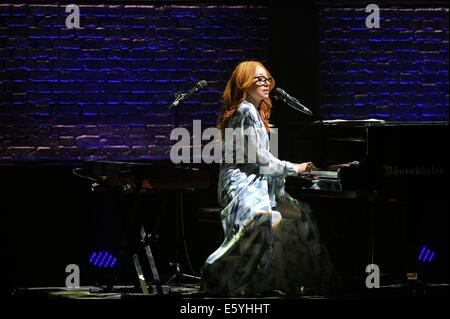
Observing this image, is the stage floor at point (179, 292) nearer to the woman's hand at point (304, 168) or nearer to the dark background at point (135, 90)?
the dark background at point (135, 90)

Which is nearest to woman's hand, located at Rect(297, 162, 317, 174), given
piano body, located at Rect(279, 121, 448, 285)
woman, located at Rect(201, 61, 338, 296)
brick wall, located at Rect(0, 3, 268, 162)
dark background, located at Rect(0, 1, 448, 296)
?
woman, located at Rect(201, 61, 338, 296)

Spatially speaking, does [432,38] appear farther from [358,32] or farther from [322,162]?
[322,162]

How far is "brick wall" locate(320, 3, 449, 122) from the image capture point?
8.80 meters

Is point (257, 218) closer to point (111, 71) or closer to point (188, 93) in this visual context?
point (188, 93)

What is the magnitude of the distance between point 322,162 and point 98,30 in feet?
7.69

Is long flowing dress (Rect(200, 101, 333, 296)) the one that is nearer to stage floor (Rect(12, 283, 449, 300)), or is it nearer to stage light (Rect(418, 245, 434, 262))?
stage floor (Rect(12, 283, 449, 300))

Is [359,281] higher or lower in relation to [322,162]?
lower

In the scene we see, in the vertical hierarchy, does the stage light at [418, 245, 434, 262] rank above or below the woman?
below

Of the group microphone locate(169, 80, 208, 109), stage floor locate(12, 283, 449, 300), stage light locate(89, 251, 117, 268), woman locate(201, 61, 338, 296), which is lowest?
stage floor locate(12, 283, 449, 300)

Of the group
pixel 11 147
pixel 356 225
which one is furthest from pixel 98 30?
pixel 356 225

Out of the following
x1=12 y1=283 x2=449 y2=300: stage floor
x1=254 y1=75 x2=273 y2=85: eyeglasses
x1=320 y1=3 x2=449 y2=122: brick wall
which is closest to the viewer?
x1=254 y1=75 x2=273 y2=85: eyeglasses

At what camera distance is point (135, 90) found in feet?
28.4

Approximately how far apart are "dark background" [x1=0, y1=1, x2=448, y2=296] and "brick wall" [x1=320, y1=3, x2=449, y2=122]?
1 centimetres
